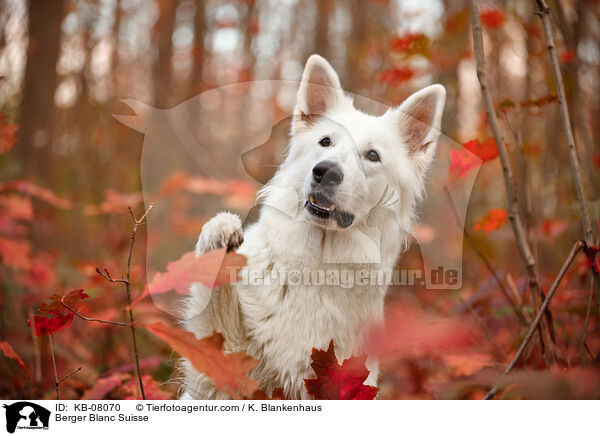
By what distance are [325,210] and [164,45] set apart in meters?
5.20

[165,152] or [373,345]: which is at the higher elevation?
[165,152]

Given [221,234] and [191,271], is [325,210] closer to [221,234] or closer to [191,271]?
[221,234]

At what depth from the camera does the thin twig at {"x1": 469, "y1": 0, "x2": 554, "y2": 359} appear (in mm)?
1577

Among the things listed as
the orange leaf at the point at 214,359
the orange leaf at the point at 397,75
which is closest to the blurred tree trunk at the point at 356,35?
the orange leaf at the point at 397,75

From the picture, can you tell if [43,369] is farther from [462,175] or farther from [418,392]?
[462,175]

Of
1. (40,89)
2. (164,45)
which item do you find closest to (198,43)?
(164,45)

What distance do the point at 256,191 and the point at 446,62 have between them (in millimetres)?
2683

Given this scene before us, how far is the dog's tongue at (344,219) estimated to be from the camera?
54.4 inches

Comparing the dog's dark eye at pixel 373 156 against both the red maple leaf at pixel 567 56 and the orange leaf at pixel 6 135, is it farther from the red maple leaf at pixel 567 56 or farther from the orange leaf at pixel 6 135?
the red maple leaf at pixel 567 56

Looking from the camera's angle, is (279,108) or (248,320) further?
(279,108)

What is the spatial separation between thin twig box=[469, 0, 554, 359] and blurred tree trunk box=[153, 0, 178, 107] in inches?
149
